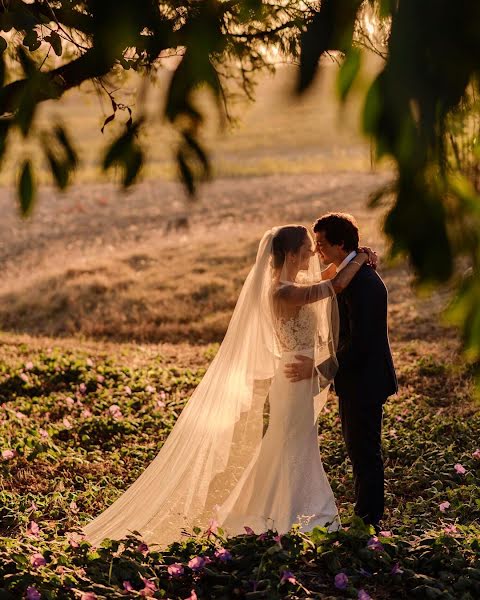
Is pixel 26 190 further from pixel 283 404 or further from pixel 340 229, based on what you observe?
pixel 283 404

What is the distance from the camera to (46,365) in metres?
10.1

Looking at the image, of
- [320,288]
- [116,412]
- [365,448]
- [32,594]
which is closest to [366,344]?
[320,288]

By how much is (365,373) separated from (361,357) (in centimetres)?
10

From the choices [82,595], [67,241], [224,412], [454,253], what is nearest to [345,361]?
[224,412]

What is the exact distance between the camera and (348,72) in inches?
72.3

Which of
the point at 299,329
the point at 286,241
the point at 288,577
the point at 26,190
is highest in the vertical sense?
the point at 26,190

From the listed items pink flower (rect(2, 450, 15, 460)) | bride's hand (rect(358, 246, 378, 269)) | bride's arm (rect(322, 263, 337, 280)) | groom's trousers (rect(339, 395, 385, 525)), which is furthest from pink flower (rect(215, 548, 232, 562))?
pink flower (rect(2, 450, 15, 460))

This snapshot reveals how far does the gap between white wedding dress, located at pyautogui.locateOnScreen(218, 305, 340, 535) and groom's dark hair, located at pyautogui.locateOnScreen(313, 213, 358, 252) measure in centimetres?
49

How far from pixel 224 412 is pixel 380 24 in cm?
434

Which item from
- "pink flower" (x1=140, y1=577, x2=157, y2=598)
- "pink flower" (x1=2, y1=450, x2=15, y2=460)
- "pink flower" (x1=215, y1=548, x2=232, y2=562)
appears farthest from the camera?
"pink flower" (x1=2, y1=450, x2=15, y2=460)

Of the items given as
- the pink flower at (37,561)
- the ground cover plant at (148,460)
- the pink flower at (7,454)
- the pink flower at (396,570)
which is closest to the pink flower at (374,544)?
the ground cover plant at (148,460)

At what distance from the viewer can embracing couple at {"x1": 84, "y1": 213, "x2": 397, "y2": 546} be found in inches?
216

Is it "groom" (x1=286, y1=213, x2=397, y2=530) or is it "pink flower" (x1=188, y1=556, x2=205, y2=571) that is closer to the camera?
"pink flower" (x1=188, y1=556, x2=205, y2=571)

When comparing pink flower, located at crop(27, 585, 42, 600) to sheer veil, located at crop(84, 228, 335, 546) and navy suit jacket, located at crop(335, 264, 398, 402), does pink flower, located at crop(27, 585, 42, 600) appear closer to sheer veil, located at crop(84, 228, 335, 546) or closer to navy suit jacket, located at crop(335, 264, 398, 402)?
sheer veil, located at crop(84, 228, 335, 546)
